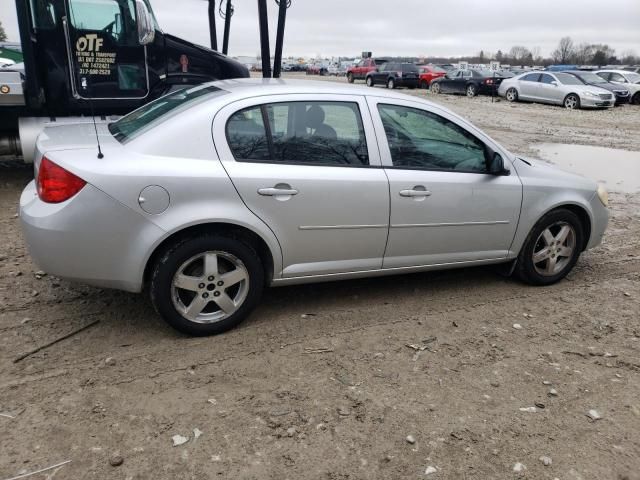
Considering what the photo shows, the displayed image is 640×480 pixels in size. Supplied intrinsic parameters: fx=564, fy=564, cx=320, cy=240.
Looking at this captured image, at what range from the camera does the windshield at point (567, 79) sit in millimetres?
22641

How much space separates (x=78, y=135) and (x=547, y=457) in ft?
11.6

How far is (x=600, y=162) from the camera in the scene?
36.3 feet

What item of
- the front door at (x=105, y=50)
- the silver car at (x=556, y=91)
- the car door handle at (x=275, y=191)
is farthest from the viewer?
the silver car at (x=556, y=91)

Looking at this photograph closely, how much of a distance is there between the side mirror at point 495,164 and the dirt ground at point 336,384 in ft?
3.38

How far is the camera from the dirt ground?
8.90 ft

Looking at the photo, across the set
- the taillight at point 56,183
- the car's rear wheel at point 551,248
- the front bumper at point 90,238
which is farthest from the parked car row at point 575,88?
the taillight at point 56,183

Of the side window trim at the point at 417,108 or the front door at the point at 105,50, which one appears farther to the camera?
the front door at the point at 105,50

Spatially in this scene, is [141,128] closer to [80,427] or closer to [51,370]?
[51,370]

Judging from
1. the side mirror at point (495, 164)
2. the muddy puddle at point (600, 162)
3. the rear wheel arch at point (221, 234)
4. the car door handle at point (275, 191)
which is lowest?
the muddy puddle at point (600, 162)

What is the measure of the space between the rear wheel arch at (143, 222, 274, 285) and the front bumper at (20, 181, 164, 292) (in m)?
0.10

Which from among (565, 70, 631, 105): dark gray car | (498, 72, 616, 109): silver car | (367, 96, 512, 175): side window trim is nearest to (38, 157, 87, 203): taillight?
Result: (367, 96, 512, 175): side window trim

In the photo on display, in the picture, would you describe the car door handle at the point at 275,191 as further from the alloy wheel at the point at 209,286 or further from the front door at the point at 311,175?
the alloy wheel at the point at 209,286

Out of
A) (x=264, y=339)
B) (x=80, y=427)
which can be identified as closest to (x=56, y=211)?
(x=80, y=427)

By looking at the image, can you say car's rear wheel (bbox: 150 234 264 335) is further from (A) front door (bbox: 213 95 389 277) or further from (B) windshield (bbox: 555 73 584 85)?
(B) windshield (bbox: 555 73 584 85)
